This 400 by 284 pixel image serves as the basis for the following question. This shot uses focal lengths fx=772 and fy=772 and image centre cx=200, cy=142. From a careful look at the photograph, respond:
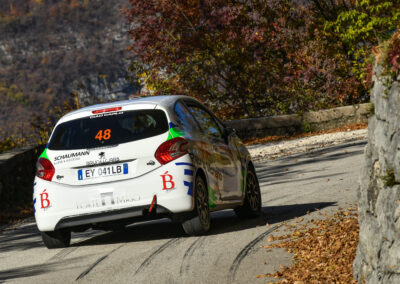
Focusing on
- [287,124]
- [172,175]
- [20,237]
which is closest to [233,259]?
[172,175]

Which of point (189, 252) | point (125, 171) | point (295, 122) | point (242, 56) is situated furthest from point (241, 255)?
point (242, 56)

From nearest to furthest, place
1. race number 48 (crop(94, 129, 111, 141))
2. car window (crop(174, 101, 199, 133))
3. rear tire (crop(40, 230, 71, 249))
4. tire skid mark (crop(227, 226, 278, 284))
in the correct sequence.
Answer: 1. tire skid mark (crop(227, 226, 278, 284))
2. race number 48 (crop(94, 129, 111, 141))
3. car window (crop(174, 101, 199, 133))
4. rear tire (crop(40, 230, 71, 249))

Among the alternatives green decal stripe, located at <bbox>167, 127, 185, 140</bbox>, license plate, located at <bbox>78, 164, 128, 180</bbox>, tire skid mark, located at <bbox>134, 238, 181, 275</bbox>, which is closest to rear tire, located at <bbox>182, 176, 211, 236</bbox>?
tire skid mark, located at <bbox>134, 238, 181, 275</bbox>

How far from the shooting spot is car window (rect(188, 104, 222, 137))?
376 inches

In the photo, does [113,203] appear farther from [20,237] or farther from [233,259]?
[20,237]

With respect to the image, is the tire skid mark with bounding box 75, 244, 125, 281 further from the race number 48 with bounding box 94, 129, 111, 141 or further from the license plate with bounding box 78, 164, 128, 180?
the race number 48 with bounding box 94, 129, 111, 141

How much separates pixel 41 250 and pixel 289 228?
2989mm

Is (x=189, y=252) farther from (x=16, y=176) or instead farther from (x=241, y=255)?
(x=16, y=176)

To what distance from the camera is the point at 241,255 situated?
7.57m

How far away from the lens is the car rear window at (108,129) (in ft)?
Result: 28.2

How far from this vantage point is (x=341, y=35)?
2603 centimetres

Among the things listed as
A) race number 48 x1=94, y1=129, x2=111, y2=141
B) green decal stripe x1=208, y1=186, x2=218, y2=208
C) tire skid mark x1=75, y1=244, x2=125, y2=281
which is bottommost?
tire skid mark x1=75, y1=244, x2=125, y2=281

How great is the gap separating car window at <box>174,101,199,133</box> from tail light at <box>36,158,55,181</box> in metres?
1.54

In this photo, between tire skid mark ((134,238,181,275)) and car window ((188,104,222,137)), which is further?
car window ((188,104,222,137))
